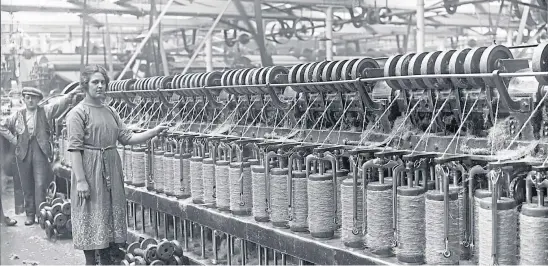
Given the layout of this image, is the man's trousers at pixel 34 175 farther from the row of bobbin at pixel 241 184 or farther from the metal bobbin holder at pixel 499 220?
the metal bobbin holder at pixel 499 220

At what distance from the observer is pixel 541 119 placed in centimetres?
264

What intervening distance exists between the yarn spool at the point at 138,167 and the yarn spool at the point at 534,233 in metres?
3.60

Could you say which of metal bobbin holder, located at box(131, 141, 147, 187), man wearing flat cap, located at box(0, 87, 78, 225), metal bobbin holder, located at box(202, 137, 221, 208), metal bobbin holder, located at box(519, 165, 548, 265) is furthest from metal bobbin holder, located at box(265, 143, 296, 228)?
man wearing flat cap, located at box(0, 87, 78, 225)

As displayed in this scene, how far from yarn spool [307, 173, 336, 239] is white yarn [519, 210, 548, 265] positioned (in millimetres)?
1082

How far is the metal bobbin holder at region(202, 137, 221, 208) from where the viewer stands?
423 centimetres

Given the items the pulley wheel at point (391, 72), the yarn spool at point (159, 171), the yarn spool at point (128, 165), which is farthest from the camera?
the yarn spool at point (128, 165)

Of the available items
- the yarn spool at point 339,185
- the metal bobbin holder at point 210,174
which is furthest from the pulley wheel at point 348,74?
the metal bobbin holder at point 210,174

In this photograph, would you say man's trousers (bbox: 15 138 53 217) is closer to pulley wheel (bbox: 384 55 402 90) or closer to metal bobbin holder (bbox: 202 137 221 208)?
metal bobbin holder (bbox: 202 137 221 208)

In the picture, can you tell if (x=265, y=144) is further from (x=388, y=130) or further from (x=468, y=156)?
(x=468, y=156)

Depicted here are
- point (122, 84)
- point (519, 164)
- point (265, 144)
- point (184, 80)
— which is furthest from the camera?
point (122, 84)

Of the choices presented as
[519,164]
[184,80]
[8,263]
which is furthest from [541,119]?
[8,263]

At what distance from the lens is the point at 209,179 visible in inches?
168

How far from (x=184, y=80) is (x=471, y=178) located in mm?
3077

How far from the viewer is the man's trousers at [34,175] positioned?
6727 mm
